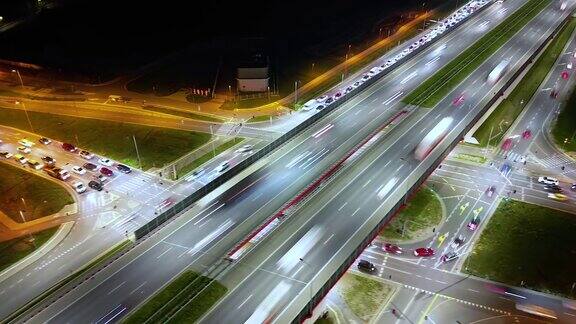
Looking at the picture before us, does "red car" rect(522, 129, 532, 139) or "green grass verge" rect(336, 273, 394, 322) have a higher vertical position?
"red car" rect(522, 129, 532, 139)

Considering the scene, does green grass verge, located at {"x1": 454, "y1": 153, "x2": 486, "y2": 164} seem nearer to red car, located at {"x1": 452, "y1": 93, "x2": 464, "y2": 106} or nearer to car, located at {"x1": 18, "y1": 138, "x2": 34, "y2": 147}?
red car, located at {"x1": 452, "y1": 93, "x2": 464, "y2": 106}


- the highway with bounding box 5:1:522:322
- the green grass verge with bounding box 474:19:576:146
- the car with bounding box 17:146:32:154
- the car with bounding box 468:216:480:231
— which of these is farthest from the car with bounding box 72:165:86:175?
the green grass verge with bounding box 474:19:576:146

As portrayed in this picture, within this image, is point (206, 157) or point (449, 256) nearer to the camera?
point (449, 256)

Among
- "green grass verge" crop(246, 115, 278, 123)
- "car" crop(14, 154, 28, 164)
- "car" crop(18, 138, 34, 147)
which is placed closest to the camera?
"car" crop(14, 154, 28, 164)

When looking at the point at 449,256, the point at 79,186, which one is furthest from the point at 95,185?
the point at 449,256

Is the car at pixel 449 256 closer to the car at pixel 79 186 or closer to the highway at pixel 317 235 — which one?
the highway at pixel 317 235

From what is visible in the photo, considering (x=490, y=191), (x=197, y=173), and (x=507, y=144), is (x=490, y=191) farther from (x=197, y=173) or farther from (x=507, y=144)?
(x=197, y=173)
